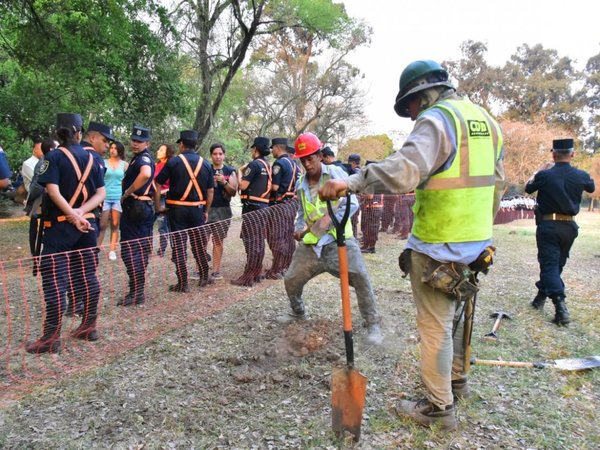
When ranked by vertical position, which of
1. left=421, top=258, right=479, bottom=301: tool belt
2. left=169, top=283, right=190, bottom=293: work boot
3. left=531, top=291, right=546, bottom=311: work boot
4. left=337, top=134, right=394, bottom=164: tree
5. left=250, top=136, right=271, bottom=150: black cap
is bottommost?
left=531, top=291, right=546, bottom=311: work boot

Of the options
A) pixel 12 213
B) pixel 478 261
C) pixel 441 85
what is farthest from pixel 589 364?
pixel 12 213

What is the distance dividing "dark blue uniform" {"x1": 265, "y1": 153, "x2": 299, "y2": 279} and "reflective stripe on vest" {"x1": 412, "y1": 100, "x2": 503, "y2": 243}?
396 centimetres

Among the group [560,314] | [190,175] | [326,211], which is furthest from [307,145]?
[560,314]

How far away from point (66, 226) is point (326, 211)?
7.55 ft

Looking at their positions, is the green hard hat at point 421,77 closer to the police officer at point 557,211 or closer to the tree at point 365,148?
the police officer at point 557,211

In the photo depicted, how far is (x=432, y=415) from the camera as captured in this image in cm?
277

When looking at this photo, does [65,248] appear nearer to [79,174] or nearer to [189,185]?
[79,174]

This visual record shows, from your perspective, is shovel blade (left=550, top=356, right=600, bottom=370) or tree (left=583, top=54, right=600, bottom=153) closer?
shovel blade (left=550, top=356, right=600, bottom=370)

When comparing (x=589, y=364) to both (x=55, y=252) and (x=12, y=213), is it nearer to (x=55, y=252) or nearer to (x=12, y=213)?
(x=55, y=252)

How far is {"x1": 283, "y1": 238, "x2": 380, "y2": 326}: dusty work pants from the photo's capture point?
4075 mm

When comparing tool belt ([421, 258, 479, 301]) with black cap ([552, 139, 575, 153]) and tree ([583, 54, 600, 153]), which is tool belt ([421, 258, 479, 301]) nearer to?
black cap ([552, 139, 575, 153])

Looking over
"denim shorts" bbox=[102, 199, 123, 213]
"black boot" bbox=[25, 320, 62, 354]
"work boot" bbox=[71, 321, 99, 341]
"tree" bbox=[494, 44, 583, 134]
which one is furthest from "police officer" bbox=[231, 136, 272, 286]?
"tree" bbox=[494, 44, 583, 134]

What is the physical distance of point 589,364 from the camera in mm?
3689

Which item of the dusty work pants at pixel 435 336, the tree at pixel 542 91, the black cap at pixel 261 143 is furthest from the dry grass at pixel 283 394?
the tree at pixel 542 91
